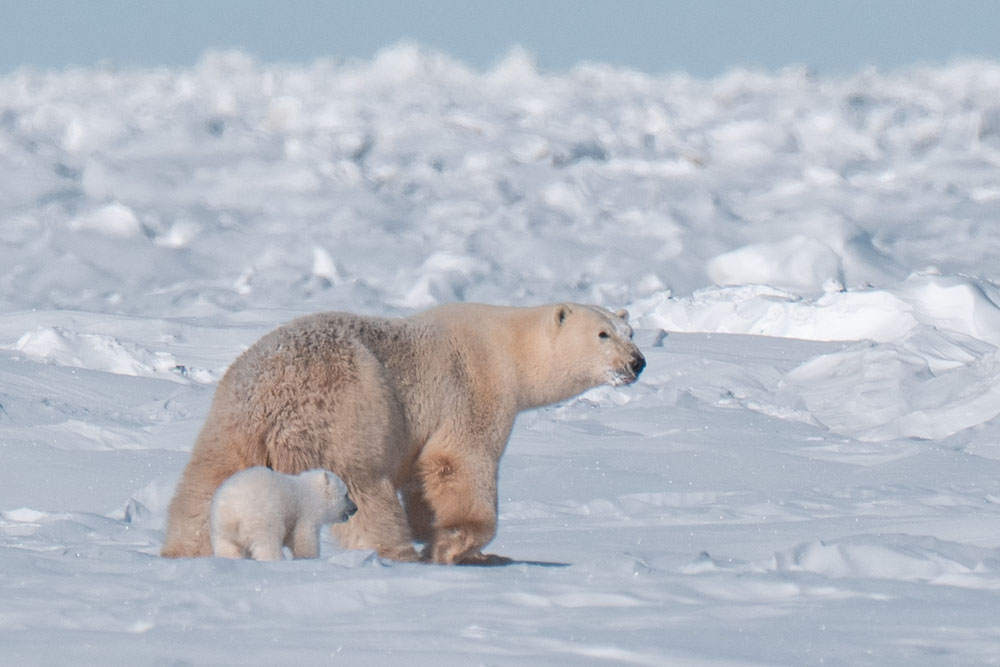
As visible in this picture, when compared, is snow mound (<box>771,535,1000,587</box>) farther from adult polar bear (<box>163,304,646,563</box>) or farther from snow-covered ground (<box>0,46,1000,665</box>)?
adult polar bear (<box>163,304,646,563</box>)

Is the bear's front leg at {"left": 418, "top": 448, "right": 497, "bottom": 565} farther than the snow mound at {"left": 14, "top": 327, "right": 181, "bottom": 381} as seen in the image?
No

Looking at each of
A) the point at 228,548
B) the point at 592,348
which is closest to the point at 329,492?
the point at 228,548

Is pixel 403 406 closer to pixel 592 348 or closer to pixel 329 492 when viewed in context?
pixel 329 492

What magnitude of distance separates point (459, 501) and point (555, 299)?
14.2 m

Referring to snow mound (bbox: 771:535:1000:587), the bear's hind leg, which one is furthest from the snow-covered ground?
the bear's hind leg

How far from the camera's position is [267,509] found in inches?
127

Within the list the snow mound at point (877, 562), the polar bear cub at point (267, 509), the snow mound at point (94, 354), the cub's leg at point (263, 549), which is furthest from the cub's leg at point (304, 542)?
the snow mound at point (94, 354)

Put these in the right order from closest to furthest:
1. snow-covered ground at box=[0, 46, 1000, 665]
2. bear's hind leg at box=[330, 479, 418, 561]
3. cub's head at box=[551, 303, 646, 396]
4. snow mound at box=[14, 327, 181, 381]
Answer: snow-covered ground at box=[0, 46, 1000, 665], bear's hind leg at box=[330, 479, 418, 561], cub's head at box=[551, 303, 646, 396], snow mound at box=[14, 327, 181, 381]

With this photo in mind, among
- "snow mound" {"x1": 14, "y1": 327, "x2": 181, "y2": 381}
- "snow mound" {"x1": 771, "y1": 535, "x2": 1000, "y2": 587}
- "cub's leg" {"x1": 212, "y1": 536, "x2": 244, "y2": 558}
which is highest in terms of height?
"snow mound" {"x1": 14, "y1": 327, "x2": 181, "y2": 381}

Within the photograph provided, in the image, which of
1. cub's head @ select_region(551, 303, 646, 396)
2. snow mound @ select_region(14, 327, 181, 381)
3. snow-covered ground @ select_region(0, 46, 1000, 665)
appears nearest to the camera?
snow-covered ground @ select_region(0, 46, 1000, 665)

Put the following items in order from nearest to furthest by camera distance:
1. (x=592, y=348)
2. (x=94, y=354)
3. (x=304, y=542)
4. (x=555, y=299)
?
(x=304, y=542) → (x=592, y=348) → (x=94, y=354) → (x=555, y=299)

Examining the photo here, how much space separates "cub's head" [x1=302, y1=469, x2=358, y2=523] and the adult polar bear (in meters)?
0.18

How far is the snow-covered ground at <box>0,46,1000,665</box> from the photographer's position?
241 cm

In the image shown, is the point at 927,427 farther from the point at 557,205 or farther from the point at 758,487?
the point at 557,205
